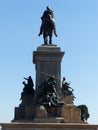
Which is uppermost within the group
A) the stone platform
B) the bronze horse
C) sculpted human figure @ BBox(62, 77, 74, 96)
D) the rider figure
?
the rider figure

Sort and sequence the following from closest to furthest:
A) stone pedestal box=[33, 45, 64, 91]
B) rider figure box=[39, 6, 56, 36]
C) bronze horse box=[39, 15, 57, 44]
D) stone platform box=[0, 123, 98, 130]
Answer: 1. stone platform box=[0, 123, 98, 130]
2. stone pedestal box=[33, 45, 64, 91]
3. bronze horse box=[39, 15, 57, 44]
4. rider figure box=[39, 6, 56, 36]

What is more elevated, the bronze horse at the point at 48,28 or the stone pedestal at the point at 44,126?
the bronze horse at the point at 48,28

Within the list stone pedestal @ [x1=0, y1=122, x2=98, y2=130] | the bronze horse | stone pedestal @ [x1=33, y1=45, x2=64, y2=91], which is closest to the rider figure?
the bronze horse

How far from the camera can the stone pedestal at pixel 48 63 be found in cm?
3466

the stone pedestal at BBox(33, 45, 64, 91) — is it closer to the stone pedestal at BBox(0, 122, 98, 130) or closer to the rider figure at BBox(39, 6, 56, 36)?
the rider figure at BBox(39, 6, 56, 36)

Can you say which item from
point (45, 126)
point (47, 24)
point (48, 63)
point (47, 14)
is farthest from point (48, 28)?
point (45, 126)

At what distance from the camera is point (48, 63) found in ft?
114

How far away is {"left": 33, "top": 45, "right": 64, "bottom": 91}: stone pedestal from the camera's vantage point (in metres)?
34.7

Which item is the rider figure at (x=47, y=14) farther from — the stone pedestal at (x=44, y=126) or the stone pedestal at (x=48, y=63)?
the stone pedestal at (x=44, y=126)

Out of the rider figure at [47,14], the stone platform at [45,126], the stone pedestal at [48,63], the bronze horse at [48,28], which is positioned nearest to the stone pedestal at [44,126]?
the stone platform at [45,126]

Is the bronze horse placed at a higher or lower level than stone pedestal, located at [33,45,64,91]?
higher

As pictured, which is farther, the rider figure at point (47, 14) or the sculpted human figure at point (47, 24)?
the rider figure at point (47, 14)

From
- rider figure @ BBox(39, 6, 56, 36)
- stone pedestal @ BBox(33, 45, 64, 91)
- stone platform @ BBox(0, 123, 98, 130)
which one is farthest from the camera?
rider figure @ BBox(39, 6, 56, 36)

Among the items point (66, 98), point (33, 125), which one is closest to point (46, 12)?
point (66, 98)
